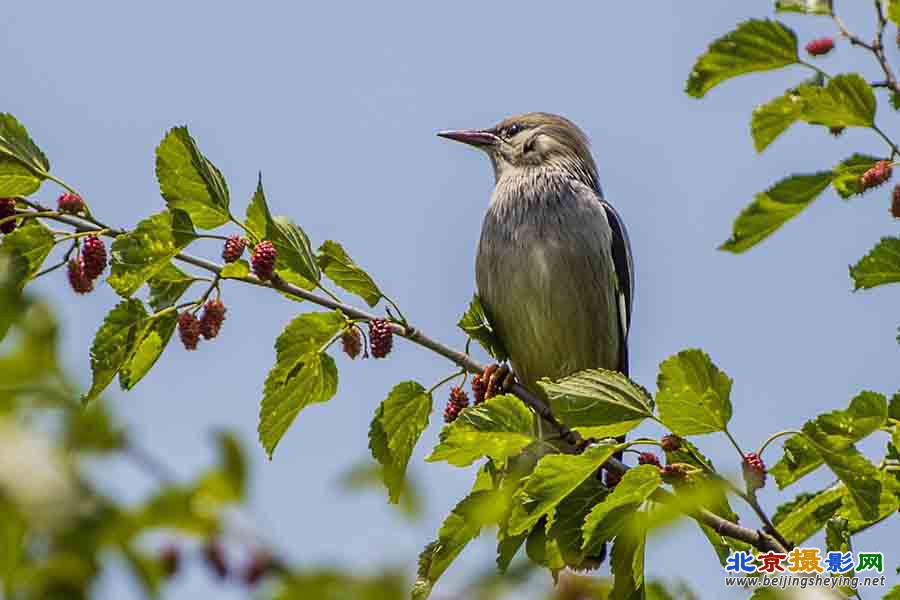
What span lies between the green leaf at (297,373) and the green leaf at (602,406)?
2.72 feet

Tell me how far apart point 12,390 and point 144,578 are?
0.21 meters

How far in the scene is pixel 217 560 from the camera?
130 centimetres

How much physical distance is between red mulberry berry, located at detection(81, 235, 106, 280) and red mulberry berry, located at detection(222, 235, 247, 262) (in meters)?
0.39

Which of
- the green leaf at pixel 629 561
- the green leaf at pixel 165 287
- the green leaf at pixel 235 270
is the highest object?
the green leaf at pixel 235 270

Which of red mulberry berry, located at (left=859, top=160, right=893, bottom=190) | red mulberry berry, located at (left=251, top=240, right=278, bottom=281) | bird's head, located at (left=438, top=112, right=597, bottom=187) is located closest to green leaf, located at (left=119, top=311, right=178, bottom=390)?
red mulberry berry, located at (left=251, top=240, right=278, bottom=281)

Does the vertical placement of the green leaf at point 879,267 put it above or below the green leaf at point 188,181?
above

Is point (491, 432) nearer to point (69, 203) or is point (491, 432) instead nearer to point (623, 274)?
point (69, 203)

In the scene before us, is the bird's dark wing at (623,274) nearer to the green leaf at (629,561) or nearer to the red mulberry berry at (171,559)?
the green leaf at (629,561)

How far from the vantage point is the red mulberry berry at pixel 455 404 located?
4.48m

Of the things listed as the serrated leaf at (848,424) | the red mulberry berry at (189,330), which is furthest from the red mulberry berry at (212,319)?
the serrated leaf at (848,424)

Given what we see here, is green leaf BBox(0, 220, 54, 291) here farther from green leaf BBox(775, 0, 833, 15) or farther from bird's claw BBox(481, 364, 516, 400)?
green leaf BBox(775, 0, 833, 15)

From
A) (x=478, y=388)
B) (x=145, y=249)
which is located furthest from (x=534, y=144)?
(x=145, y=249)

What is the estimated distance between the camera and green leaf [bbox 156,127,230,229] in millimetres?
3922

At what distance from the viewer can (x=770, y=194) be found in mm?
3490
